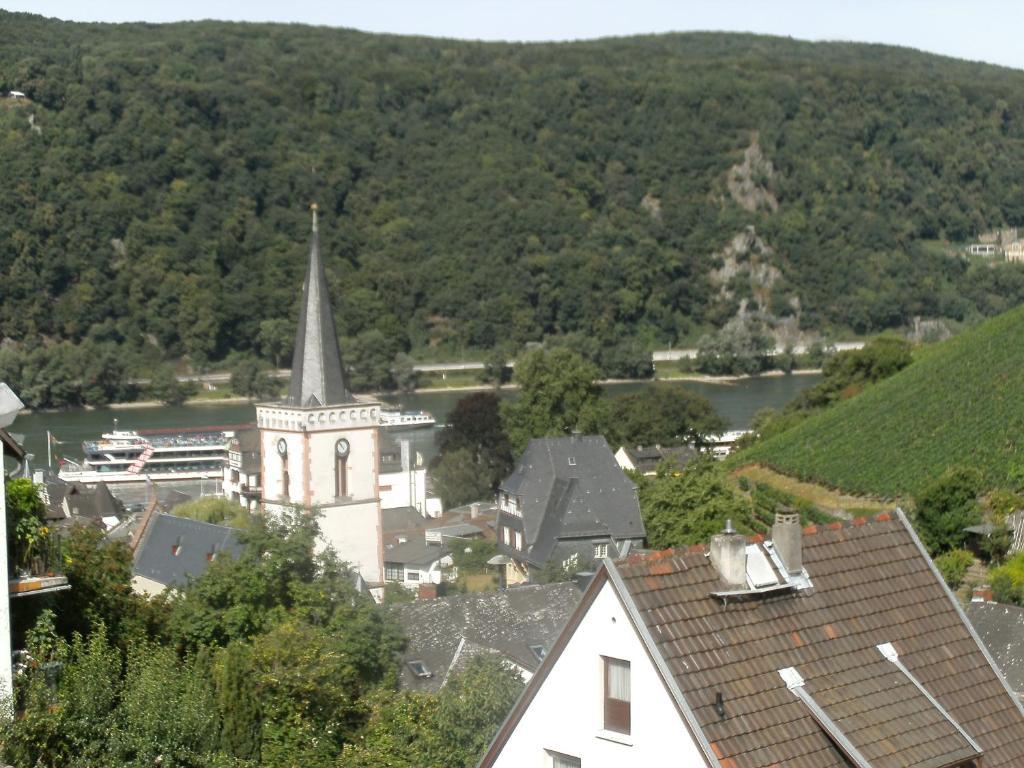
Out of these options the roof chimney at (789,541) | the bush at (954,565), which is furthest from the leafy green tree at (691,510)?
the roof chimney at (789,541)

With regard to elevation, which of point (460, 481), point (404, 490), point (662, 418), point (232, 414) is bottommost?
point (232, 414)

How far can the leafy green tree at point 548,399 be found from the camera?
201 feet

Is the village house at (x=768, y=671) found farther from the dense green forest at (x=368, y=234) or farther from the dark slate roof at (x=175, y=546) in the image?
the dense green forest at (x=368, y=234)

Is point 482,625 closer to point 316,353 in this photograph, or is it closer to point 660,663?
point 660,663

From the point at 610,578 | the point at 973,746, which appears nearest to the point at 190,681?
the point at 610,578

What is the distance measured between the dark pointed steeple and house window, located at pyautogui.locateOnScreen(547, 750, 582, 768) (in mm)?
28007

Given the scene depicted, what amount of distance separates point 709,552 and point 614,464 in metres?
32.2

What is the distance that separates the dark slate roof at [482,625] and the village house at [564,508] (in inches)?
487

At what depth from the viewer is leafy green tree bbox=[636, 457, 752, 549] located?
33.6m

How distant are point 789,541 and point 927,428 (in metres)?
33.8

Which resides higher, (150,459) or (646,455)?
(646,455)

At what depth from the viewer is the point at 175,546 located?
30.6 meters

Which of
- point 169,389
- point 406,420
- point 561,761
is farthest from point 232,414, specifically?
point 561,761

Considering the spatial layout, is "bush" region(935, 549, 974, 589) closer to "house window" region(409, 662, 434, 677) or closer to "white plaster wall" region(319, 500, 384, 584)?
"house window" region(409, 662, 434, 677)
